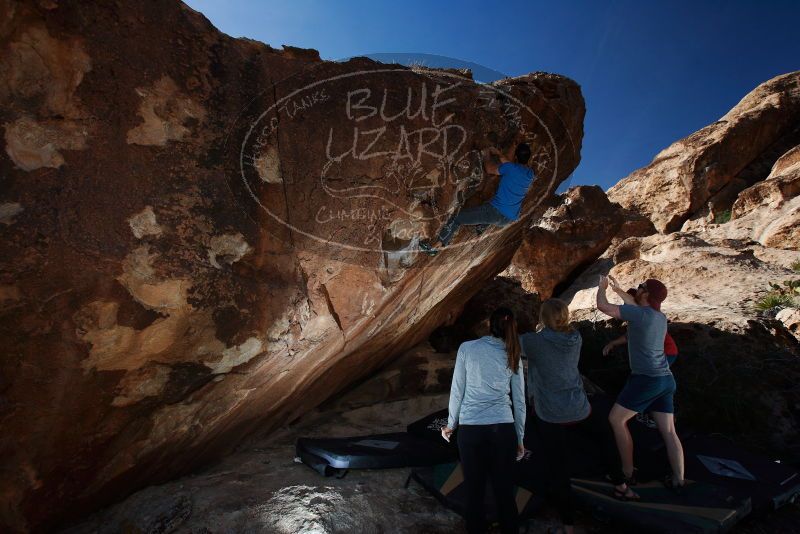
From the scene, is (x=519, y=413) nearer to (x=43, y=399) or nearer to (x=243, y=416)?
(x=243, y=416)

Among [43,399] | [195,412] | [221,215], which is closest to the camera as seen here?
[43,399]

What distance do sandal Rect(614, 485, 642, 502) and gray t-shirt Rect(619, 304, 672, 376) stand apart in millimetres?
810

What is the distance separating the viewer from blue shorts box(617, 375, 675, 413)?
2.94m

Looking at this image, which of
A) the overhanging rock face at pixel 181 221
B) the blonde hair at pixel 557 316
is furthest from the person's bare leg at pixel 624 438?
the overhanging rock face at pixel 181 221

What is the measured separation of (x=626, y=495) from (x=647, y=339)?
1.09 metres

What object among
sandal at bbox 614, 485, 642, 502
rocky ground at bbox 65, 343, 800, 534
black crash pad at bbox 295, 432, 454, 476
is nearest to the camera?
rocky ground at bbox 65, 343, 800, 534

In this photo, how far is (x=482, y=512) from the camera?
2.41 m

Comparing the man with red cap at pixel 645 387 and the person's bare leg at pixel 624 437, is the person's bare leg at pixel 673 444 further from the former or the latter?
the person's bare leg at pixel 624 437

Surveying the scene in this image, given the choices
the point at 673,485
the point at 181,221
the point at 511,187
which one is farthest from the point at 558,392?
the point at 181,221

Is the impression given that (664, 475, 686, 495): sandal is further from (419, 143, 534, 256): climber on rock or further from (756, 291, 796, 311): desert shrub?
(756, 291, 796, 311): desert shrub

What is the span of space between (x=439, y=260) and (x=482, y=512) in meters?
2.26

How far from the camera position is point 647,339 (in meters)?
2.95

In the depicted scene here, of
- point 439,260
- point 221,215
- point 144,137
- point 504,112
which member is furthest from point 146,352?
point 504,112

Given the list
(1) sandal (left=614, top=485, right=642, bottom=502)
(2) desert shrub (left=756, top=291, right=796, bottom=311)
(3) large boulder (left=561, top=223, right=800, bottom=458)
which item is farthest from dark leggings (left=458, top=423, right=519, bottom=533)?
(2) desert shrub (left=756, top=291, right=796, bottom=311)
